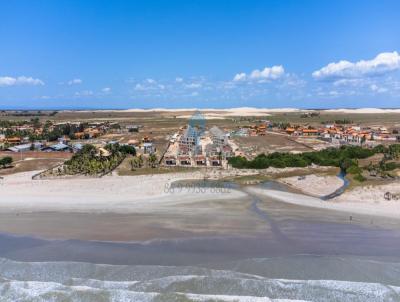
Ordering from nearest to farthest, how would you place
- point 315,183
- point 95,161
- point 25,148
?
point 315,183
point 95,161
point 25,148

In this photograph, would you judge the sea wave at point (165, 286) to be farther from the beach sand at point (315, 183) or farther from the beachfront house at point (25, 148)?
the beachfront house at point (25, 148)

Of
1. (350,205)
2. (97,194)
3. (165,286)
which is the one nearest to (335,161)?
(350,205)

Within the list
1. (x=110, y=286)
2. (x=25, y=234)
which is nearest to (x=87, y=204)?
(x=25, y=234)

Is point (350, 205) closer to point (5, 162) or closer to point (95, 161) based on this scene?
point (95, 161)

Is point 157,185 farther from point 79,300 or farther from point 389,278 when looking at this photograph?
point 389,278

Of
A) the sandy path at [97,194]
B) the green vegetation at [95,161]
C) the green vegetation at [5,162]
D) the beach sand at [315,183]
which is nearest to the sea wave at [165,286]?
the sandy path at [97,194]

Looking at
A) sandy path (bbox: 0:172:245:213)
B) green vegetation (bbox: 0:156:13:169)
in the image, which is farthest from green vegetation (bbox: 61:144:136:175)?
green vegetation (bbox: 0:156:13:169)
